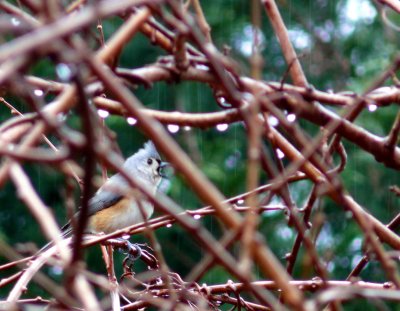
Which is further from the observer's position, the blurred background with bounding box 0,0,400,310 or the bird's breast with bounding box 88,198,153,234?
the blurred background with bounding box 0,0,400,310

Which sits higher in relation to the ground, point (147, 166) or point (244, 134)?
point (147, 166)

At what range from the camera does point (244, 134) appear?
9.57m

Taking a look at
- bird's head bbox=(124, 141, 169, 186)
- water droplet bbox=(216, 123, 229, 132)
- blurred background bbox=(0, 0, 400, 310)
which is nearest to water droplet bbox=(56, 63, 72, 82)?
water droplet bbox=(216, 123, 229, 132)

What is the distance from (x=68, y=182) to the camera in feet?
3.93

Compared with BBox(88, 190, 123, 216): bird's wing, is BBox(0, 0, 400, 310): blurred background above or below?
below

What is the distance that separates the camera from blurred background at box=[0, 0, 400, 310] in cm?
905

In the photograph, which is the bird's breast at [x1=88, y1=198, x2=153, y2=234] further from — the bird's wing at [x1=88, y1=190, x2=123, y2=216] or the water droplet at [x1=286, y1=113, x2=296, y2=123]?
the water droplet at [x1=286, y1=113, x2=296, y2=123]

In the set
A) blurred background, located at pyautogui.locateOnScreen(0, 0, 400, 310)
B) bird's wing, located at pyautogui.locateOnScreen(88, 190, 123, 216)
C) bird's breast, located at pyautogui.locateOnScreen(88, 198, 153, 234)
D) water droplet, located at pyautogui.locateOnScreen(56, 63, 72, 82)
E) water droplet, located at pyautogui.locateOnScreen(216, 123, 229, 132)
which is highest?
water droplet, located at pyautogui.locateOnScreen(56, 63, 72, 82)

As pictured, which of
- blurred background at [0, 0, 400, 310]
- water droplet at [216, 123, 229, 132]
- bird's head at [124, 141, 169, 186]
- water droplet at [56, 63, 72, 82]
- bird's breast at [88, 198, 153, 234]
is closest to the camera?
water droplet at [56, 63, 72, 82]

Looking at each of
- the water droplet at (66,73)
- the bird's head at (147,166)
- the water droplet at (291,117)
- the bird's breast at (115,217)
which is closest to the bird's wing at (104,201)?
the bird's breast at (115,217)

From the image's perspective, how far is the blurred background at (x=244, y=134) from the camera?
9055 mm

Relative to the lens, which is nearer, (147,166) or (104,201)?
(104,201)

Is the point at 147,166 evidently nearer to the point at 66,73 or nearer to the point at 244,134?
the point at 66,73

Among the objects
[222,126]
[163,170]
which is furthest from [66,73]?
[163,170]
